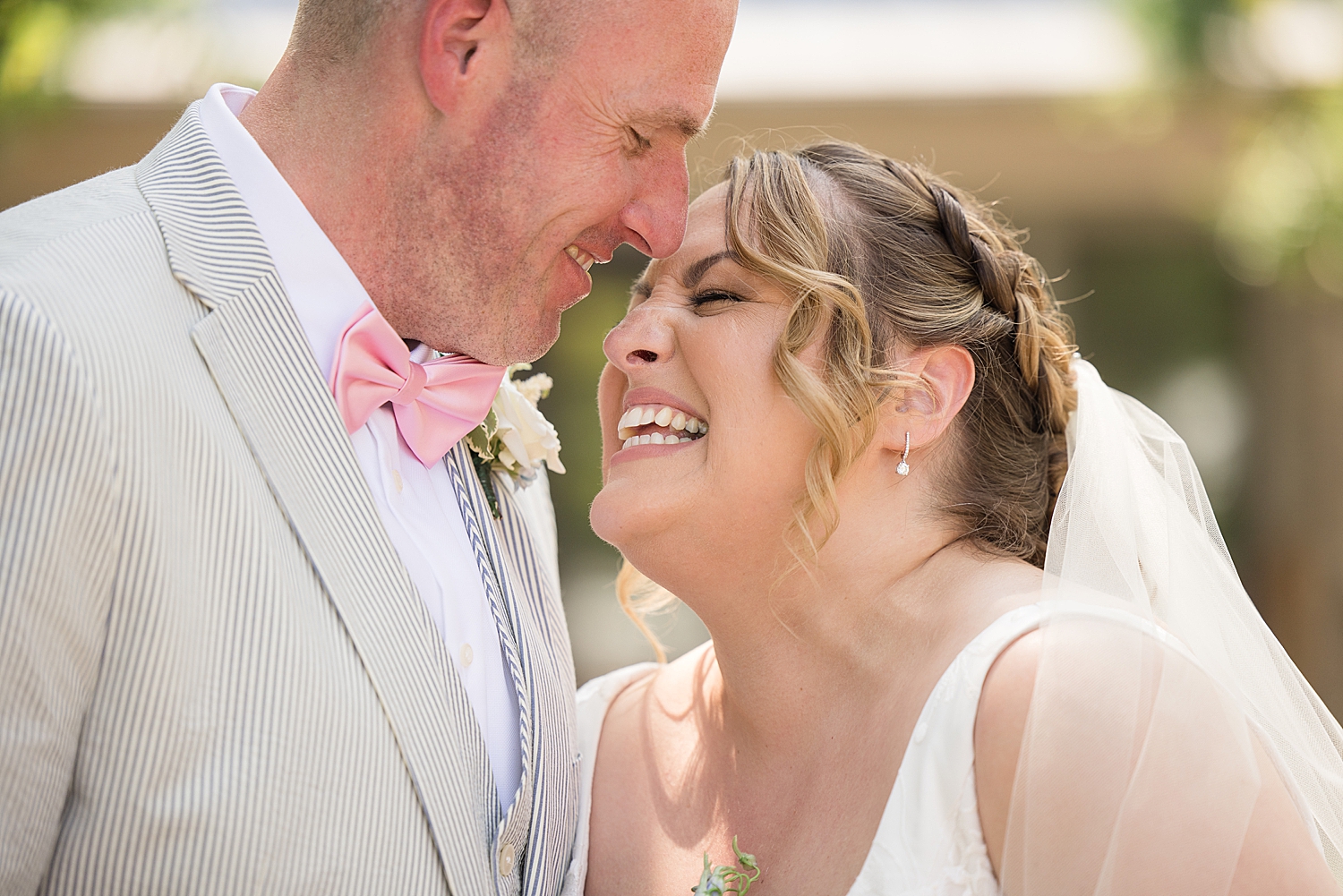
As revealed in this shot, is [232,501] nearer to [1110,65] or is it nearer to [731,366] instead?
[731,366]

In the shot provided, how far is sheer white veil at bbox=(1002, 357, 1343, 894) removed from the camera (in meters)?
1.84

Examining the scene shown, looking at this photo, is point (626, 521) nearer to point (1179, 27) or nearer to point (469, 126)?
point (469, 126)

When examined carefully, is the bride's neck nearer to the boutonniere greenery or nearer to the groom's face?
the boutonniere greenery

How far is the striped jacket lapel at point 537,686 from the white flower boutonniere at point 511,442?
0.13 feet

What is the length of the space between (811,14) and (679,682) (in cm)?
585

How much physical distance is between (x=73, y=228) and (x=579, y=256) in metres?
1.06

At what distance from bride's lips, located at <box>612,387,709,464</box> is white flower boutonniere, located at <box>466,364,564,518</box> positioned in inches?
7.5

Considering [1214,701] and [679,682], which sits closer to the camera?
Result: [1214,701]

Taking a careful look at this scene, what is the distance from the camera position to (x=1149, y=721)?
1905 mm

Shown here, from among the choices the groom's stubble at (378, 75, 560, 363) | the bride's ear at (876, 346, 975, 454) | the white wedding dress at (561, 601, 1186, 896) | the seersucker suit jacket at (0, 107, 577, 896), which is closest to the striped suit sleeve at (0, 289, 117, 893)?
the seersucker suit jacket at (0, 107, 577, 896)

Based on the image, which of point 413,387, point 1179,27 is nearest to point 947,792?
point 413,387

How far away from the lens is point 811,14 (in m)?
7.54

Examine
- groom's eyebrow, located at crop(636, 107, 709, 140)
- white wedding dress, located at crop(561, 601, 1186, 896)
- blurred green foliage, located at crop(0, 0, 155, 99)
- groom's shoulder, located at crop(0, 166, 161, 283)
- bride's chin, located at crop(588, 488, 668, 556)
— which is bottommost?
white wedding dress, located at crop(561, 601, 1186, 896)

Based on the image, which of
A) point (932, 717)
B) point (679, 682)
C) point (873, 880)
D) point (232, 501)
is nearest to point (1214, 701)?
point (932, 717)
